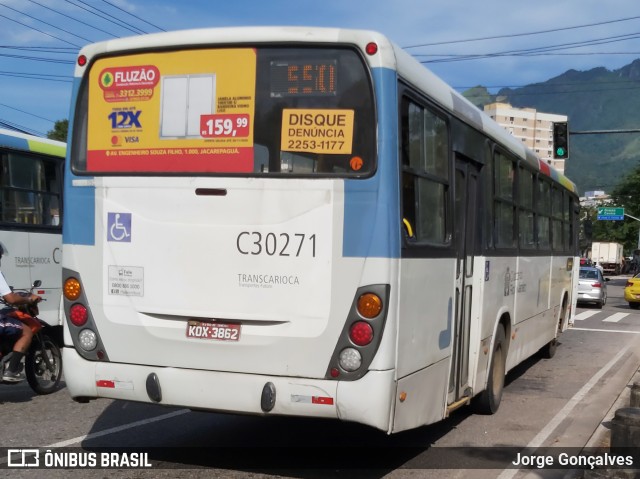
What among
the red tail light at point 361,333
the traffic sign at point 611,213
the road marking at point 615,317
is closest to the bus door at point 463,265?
the red tail light at point 361,333

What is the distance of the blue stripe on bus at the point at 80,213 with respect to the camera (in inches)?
234

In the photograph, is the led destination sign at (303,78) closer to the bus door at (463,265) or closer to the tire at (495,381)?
the bus door at (463,265)

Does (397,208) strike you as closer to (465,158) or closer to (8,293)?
(465,158)

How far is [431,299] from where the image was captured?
609 cm

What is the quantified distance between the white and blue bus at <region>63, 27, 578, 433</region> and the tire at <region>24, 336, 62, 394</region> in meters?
3.64

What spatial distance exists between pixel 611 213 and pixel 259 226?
3238 inches

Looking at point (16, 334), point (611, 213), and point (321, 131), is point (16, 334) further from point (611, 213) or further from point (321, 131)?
point (611, 213)

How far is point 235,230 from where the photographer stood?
5504mm

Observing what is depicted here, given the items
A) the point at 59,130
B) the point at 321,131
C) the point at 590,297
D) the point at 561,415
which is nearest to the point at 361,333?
the point at 321,131

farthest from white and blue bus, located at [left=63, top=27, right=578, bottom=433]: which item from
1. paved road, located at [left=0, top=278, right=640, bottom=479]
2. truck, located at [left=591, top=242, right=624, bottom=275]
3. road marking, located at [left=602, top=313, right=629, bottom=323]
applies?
truck, located at [left=591, top=242, right=624, bottom=275]

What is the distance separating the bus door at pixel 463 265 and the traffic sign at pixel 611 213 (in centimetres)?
7866

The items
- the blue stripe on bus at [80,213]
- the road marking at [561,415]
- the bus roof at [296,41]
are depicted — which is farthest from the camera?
the road marking at [561,415]

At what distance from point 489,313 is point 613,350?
30.1 feet

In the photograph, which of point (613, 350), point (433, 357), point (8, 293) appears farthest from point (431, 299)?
point (613, 350)
